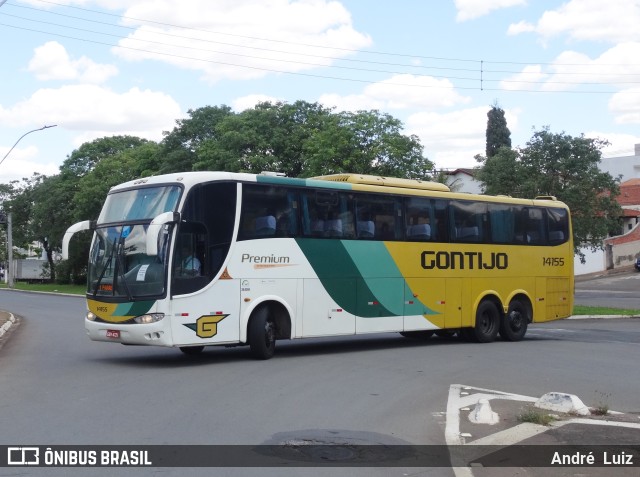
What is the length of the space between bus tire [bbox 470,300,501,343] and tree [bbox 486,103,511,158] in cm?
5184

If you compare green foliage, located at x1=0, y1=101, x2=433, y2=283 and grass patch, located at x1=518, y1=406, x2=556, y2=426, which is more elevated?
green foliage, located at x1=0, y1=101, x2=433, y2=283

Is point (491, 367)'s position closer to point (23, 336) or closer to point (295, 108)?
point (23, 336)

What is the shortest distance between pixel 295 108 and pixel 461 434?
4591cm

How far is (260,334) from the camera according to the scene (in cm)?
1561

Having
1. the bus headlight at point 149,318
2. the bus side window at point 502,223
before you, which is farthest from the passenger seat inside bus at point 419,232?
the bus headlight at point 149,318

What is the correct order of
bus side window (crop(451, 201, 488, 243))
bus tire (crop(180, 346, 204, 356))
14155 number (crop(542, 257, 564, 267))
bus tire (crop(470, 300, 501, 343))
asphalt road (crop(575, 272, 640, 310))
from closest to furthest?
bus tire (crop(180, 346, 204, 356))
bus side window (crop(451, 201, 488, 243))
bus tire (crop(470, 300, 501, 343))
14155 number (crop(542, 257, 564, 267))
asphalt road (crop(575, 272, 640, 310))

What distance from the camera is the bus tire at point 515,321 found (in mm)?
21469

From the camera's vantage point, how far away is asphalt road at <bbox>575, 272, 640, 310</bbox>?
130ft

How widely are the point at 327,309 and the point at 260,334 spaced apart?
1995mm

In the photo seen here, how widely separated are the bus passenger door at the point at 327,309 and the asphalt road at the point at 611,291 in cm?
2307

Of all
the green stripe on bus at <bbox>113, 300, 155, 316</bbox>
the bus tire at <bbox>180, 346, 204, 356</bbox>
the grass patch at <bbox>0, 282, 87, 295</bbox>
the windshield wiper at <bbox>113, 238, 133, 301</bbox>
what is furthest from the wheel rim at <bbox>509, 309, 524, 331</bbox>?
the grass patch at <bbox>0, 282, 87, 295</bbox>

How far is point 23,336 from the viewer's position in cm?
2303

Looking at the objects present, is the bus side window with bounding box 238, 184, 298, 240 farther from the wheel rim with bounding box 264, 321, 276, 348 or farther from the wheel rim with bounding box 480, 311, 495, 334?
the wheel rim with bounding box 480, 311, 495, 334

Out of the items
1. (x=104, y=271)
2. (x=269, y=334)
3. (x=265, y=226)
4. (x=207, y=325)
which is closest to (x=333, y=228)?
(x=265, y=226)
